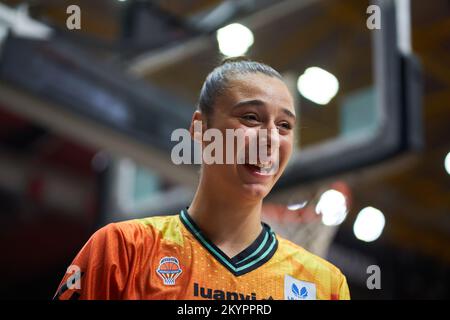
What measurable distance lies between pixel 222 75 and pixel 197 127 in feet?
0.33

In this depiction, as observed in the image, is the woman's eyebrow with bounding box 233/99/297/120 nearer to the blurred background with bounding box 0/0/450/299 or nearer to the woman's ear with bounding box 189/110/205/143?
the woman's ear with bounding box 189/110/205/143

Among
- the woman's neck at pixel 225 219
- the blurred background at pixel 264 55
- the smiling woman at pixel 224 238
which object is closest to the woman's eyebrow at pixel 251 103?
the smiling woman at pixel 224 238

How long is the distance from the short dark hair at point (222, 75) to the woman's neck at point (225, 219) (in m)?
0.14

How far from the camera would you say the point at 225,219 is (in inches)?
47.5

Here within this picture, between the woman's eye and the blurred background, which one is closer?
the woman's eye

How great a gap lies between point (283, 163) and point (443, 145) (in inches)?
186

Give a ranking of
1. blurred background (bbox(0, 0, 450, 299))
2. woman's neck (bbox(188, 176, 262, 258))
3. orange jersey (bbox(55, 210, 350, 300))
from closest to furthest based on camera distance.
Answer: orange jersey (bbox(55, 210, 350, 300)), woman's neck (bbox(188, 176, 262, 258)), blurred background (bbox(0, 0, 450, 299))

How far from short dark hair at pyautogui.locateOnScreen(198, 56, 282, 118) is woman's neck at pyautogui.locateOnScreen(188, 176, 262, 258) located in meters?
0.14

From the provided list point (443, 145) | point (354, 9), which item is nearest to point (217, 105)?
point (354, 9)

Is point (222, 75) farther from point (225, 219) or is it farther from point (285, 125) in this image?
point (225, 219)

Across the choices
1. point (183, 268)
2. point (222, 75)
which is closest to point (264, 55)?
point (222, 75)

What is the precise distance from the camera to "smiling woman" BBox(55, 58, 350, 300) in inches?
43.8

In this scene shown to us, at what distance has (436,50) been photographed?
444 centimetres

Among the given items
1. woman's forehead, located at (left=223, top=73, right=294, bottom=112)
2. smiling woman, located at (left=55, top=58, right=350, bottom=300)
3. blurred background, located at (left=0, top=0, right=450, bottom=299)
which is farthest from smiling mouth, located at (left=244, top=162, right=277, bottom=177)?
blurred background, located at (left=0, top=0, right=450, bottom=299)
